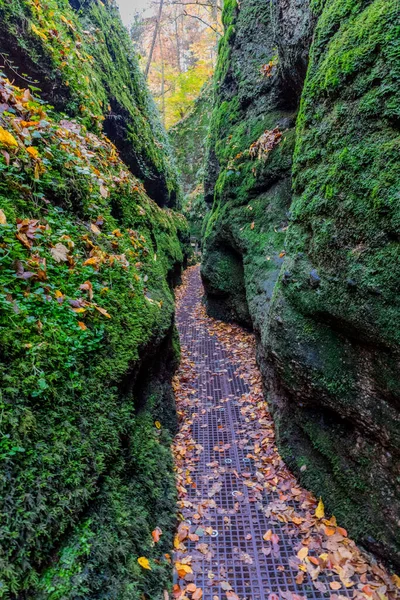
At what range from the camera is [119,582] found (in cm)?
221

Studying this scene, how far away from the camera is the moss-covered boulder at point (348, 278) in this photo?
2.55 meters

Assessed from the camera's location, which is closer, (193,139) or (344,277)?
(344,277)

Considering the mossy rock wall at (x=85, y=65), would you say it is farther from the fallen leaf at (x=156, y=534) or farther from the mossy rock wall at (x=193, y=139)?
the mossy rock wall at (x=193, y=139)

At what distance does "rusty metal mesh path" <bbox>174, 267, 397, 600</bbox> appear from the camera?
9.08 ft

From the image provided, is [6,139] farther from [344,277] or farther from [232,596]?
[232,596]

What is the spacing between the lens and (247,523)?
335 centimetres

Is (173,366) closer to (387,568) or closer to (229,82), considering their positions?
(387,568)

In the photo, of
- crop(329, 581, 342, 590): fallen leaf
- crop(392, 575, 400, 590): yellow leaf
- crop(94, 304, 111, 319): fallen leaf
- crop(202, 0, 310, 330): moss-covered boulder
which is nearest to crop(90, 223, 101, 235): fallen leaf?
crop(94, 304, 111, 319): fallen leaf

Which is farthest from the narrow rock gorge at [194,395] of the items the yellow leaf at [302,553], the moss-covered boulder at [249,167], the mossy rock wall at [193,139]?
the mossy rock wall at [193,139]

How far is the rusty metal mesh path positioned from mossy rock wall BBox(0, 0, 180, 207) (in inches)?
220

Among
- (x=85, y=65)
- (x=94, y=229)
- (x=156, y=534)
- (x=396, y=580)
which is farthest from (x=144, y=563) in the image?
(x=85, y=65)

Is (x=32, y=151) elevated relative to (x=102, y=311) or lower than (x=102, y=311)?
elevated

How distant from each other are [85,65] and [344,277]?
6.62m

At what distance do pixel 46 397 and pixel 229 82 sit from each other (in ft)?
33.4
